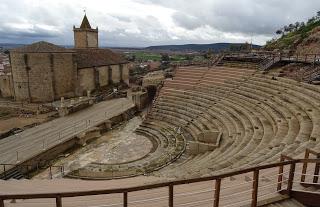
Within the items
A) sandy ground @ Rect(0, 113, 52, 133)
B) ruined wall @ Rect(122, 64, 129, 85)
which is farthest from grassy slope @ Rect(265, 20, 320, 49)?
sandy ground @ Rect(0, 113, 52, 133)

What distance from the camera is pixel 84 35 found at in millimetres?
47844

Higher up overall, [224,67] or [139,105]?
[224,67]

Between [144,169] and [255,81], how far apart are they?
1183 cm

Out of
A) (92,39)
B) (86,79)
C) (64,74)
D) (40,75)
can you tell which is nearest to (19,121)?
(40,75)

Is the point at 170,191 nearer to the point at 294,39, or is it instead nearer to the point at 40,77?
the point at 40,77

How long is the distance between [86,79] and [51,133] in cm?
1878

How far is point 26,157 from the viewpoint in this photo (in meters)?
16.9

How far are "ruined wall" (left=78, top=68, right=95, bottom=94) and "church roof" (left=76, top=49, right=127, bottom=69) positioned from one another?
2.16ft

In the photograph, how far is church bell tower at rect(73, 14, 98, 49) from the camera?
4791 cm

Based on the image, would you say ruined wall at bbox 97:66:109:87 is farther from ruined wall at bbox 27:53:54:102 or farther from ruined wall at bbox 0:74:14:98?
ruined wall at bbox 0:74:14:98

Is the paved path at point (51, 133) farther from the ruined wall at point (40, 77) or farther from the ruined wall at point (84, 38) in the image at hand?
the ruined wall at point (84, 38)

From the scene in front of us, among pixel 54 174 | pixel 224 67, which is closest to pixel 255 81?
pixel 224 67

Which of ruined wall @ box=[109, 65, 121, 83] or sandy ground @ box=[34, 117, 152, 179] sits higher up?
ruined wall @ box=[109, 65, 121, 83]

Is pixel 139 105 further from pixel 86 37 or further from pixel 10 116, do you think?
pixel 86 37
